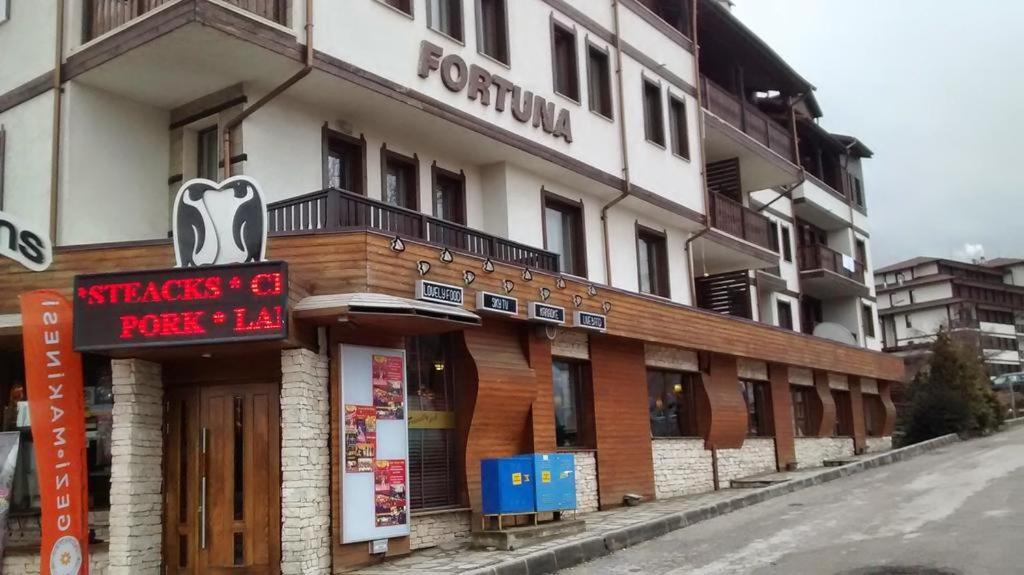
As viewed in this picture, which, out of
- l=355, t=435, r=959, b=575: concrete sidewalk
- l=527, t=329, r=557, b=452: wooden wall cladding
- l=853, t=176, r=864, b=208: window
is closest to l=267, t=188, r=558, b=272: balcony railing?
l=527, t=329, r=557, b=452: wooden wall cladding

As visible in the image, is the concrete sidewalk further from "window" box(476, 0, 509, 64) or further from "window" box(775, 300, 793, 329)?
"window" box(775, 300, 793, 329)

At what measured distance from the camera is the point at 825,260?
3344cm

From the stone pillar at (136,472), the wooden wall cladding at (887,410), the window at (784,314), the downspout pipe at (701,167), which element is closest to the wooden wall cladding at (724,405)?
the downspout pipe at (701,167)

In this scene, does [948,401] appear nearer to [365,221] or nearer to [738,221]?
[738,221]

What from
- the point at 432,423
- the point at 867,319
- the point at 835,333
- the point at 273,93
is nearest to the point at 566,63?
the point at 273,93

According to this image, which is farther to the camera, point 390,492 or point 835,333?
point 835,333

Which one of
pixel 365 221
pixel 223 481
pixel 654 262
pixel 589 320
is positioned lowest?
pixel 223 481

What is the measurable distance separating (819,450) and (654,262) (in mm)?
9124

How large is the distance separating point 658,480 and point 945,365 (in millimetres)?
18373

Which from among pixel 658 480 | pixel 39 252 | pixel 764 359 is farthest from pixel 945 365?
pixel 39 252

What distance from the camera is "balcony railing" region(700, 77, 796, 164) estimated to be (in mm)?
24094

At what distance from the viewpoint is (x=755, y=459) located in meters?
22.4

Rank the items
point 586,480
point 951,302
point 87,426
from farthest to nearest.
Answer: point 951,302, point 586,480, point 87,426

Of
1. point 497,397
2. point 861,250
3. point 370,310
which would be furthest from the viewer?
point 861,250
